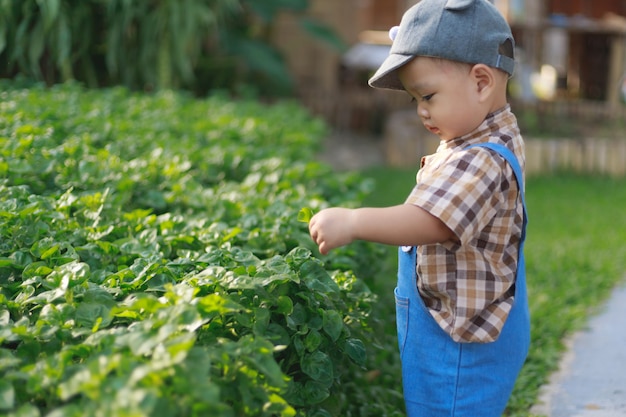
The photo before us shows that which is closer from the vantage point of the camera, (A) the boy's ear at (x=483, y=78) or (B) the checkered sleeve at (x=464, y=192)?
(B) the checkered sleeve at (x=464, y=192)

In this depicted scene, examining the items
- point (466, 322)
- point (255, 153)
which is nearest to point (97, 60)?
point (255, 153)

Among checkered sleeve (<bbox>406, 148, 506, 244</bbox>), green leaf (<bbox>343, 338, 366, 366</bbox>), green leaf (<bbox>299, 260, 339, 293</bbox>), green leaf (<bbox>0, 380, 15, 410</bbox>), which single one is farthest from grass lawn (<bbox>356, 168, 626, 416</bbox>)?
green leaf (<bbox>0, 380, 15, 410</bbox>)

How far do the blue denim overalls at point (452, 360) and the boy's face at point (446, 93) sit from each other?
0.10 m

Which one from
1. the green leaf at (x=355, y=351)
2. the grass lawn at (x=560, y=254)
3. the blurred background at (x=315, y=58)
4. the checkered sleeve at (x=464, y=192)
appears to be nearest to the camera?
the checkered sleeve at (x=464, y=192)

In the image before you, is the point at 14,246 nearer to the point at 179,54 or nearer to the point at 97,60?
the point at 179,54

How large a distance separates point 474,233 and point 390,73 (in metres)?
0.48

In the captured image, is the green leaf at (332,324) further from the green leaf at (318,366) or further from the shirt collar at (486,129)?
the shirt collar at (486,129)

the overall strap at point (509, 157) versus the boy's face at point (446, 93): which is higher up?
the boy's face at point (446, 93)

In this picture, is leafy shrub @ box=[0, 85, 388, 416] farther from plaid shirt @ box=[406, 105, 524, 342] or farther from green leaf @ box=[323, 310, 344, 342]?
plaid shirt @ box=[406, 105, 524, 342]

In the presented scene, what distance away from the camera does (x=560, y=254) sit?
5930mm

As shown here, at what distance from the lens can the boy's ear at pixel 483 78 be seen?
2.33 meters

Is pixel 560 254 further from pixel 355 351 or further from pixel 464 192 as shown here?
pixel 464 192

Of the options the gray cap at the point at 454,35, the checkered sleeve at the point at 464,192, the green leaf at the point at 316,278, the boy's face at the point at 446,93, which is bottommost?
the green leaf at the point at 316,278

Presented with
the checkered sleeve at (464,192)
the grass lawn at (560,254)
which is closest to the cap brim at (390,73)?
the checkered sleeve at (464,192)
